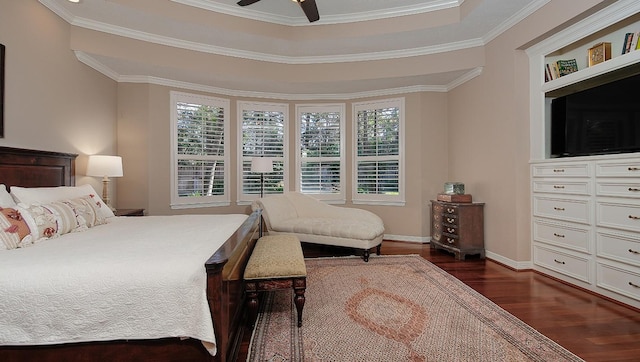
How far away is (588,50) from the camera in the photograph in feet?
10.1

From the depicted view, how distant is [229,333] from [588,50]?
4.21m

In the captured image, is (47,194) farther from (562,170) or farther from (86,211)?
(562,170)

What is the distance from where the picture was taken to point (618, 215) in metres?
2.64

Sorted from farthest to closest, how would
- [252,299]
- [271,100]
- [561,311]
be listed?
[271,100] → [561,311] → [252,299]

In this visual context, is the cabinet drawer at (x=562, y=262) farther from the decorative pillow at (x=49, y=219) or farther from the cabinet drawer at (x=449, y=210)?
the decorative pillow at (x=49, y=219)

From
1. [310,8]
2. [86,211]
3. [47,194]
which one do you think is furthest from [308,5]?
[47,194]

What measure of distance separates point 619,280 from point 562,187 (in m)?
0.97

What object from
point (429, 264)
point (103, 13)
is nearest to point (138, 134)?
point (103, 13)

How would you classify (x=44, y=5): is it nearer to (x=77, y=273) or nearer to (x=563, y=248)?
(x=77, y=273)

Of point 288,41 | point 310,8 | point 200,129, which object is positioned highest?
point 288,41

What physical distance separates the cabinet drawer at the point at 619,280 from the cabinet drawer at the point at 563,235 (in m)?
0.22

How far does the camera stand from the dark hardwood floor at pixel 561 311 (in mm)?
1995

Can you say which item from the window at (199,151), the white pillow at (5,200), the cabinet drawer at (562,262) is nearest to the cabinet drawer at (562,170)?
the cabinet drawer at (562,262)

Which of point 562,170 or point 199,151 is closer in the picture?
point 562,170
